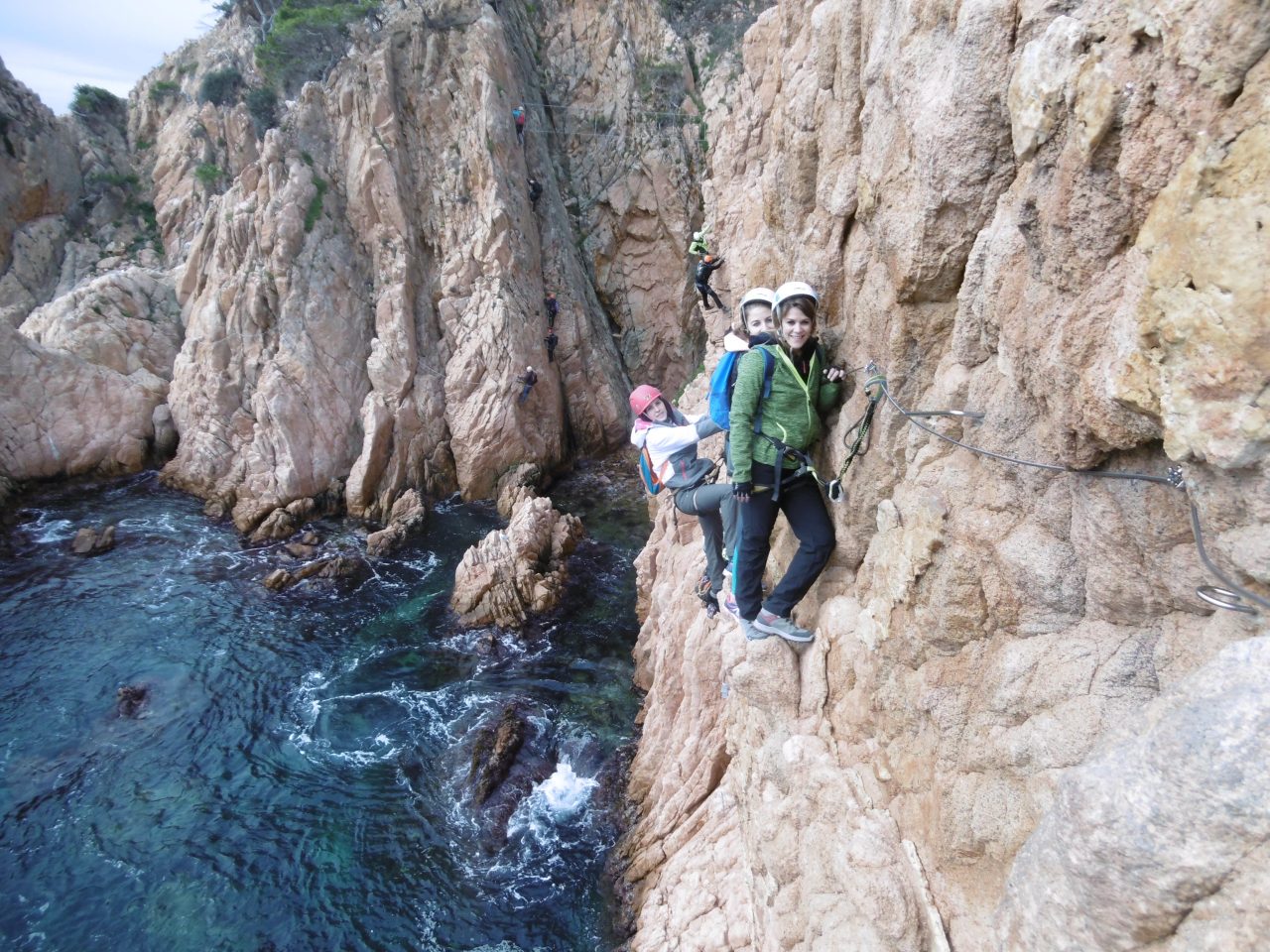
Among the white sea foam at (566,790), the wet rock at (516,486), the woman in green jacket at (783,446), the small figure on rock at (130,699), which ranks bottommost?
the small figure on rock at (130,699)

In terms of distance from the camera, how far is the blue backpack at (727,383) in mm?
5457

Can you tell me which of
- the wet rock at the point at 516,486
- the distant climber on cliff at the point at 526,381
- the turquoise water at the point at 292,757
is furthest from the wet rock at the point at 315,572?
the distant climber on cliff at the point at 526,381

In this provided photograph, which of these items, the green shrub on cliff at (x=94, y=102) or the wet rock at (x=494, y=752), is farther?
the green shrub on cliff at (x=94, y=102)

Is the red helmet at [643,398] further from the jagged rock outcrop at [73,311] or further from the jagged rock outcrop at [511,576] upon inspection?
the jagged rock outcrop at [73,311]

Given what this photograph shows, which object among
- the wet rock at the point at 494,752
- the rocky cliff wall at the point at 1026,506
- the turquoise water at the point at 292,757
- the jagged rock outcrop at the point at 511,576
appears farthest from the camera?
the jagged rock outcrop at the point at 511,576

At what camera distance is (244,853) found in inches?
424

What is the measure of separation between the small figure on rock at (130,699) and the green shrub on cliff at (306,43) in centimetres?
2507

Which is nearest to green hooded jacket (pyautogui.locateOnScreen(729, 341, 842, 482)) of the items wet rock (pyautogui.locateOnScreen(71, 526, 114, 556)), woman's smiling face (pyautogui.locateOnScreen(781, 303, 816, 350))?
woman's smiling face (pyautogui.locateOnScreen(781, 303, 816, 350))

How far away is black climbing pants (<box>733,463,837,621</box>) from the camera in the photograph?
5.95 m

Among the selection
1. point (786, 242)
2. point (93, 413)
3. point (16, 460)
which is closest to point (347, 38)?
point (93, 413)

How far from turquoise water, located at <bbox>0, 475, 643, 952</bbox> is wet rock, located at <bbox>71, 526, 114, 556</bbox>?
0.53 meters

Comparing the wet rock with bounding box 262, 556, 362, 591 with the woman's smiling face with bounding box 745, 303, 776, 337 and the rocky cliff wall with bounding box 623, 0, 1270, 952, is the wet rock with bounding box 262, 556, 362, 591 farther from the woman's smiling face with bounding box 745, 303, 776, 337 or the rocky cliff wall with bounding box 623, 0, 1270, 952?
the woman's smiling face with bounding box 745, 303, 776, 337

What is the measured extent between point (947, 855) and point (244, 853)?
1137 cm

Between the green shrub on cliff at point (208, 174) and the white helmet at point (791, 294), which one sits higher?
the green shrub on cliff at point (208, 174)
